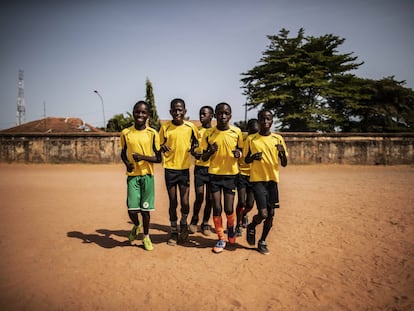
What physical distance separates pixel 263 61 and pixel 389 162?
1727 cm

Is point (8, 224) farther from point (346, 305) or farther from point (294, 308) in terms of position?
point (346, 305)

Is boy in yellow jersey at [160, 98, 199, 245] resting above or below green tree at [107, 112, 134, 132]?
below

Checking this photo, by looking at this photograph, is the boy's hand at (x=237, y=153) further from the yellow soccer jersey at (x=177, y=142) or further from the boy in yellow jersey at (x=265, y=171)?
the yellow soccer jersey at (x=177, y=142)

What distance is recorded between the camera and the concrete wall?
576 inches

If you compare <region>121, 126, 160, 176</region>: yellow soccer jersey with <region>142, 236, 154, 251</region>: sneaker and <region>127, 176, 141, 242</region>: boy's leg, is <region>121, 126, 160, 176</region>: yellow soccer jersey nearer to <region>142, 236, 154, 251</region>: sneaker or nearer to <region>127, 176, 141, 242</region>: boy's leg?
<region>127, 176, 141, 242</region>: boy's leg

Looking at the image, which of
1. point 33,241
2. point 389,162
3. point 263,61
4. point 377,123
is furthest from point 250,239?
point 377,123

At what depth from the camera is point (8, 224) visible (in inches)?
182

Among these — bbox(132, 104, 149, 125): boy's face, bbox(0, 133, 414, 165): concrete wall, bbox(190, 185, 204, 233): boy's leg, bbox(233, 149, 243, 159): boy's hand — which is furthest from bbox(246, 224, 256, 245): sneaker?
bbox(0, 133, 414, 165): concrete wall

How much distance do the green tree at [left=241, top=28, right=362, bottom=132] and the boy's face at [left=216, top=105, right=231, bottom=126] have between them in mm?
22701

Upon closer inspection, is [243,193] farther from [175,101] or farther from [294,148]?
[294,148]

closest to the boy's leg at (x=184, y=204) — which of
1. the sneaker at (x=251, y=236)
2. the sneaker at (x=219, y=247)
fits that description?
the sneaker at (x=219, y=247)

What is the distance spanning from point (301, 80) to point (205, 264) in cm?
2541

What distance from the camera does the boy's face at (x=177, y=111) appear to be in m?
3.88

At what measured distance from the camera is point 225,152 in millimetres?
3752
